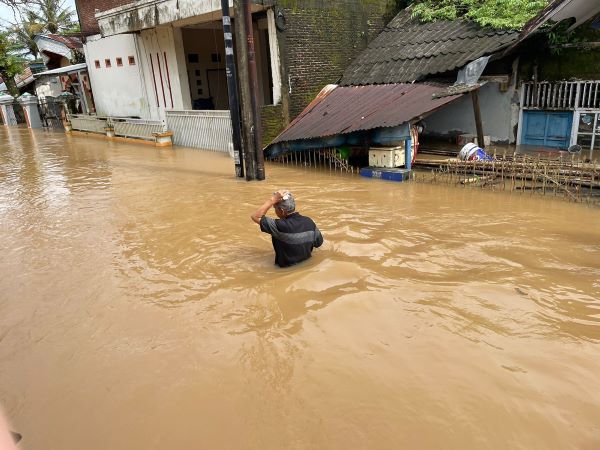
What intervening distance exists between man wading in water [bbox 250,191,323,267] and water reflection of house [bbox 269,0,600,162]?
5.37 metres

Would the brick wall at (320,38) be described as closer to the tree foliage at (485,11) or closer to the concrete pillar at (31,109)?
the tree foliage at (485,11)

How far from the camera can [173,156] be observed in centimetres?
1540

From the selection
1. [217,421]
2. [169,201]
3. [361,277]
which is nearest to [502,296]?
[361,277]

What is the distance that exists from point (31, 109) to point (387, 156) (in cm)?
2785

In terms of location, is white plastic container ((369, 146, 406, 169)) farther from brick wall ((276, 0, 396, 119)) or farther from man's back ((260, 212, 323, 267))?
man's back ((260, 212, 323, 267))

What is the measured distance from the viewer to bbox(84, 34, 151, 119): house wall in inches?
745

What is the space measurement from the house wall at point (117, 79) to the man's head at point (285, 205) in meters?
15.7

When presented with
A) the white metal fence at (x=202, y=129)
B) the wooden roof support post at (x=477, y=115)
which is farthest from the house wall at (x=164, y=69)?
the wooden roof support post at (x=477, y=115)

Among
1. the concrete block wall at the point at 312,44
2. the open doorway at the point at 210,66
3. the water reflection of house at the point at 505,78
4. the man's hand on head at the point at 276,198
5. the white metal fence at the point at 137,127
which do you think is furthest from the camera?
the open doorway at the point at 210,66

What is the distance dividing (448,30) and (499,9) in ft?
4.53

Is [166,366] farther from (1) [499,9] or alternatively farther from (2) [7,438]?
(1) [499,9]

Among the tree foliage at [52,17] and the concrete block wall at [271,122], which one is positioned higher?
the tree foliage at [52,17]

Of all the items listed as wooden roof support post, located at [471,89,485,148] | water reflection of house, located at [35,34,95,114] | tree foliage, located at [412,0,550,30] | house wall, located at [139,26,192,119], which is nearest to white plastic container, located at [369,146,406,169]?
wooden roof support post, located at [471,89,485,148]

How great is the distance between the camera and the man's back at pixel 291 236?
521cm
